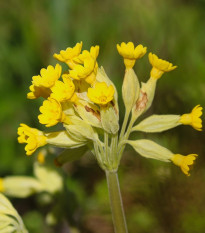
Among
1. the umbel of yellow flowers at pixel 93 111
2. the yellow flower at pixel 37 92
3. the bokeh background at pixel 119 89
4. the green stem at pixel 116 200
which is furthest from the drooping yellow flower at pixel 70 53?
the bokeh background at pixel 119 89

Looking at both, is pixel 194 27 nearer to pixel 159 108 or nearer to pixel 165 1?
pixel 165 1

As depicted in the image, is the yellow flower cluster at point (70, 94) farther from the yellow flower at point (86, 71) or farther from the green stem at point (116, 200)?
the green stem at point (116, 200)

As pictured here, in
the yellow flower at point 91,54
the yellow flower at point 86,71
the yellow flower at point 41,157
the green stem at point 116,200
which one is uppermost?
the yellow flower at point 91,54

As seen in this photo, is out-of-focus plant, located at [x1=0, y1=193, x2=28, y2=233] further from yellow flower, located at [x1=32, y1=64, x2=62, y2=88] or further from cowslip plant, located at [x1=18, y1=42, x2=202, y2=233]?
yellow flower, located at [x1=32, y1=64, x2=62, y2=88]

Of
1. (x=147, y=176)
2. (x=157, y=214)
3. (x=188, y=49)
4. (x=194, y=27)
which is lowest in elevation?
(x=157, y=214)

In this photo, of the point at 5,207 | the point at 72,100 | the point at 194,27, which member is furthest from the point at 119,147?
the point at 194,27
